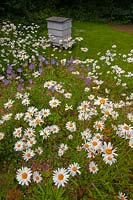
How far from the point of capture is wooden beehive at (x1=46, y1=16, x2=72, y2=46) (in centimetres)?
954

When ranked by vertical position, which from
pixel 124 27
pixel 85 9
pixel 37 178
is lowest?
pixel 124 27

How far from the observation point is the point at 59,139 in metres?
3.65

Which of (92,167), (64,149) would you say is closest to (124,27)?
(64,149)

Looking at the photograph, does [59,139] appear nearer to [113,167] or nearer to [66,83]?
[113,167]

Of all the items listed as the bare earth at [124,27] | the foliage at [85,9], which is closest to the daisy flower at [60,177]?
the foliage at [85,9]

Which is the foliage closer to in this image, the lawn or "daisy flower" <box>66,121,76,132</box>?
the lawn

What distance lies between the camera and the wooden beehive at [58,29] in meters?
9.54

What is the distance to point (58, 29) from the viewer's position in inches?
380

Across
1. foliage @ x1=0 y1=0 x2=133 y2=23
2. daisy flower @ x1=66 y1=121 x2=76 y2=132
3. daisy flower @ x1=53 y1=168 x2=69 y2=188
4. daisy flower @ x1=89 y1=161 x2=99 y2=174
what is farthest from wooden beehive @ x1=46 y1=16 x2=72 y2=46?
daisy flower @ x1=53 y1=168 x2=69 y2=188

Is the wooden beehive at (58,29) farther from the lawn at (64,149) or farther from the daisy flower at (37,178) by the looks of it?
the daisy flower at (37,178)

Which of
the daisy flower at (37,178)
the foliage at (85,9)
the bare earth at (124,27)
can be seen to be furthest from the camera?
the foliage at (85,9)

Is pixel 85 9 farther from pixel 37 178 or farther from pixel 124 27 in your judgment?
pixel 37 178

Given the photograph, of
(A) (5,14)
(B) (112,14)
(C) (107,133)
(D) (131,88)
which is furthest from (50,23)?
(C) (107,133)

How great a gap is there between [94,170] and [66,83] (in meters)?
2.43
